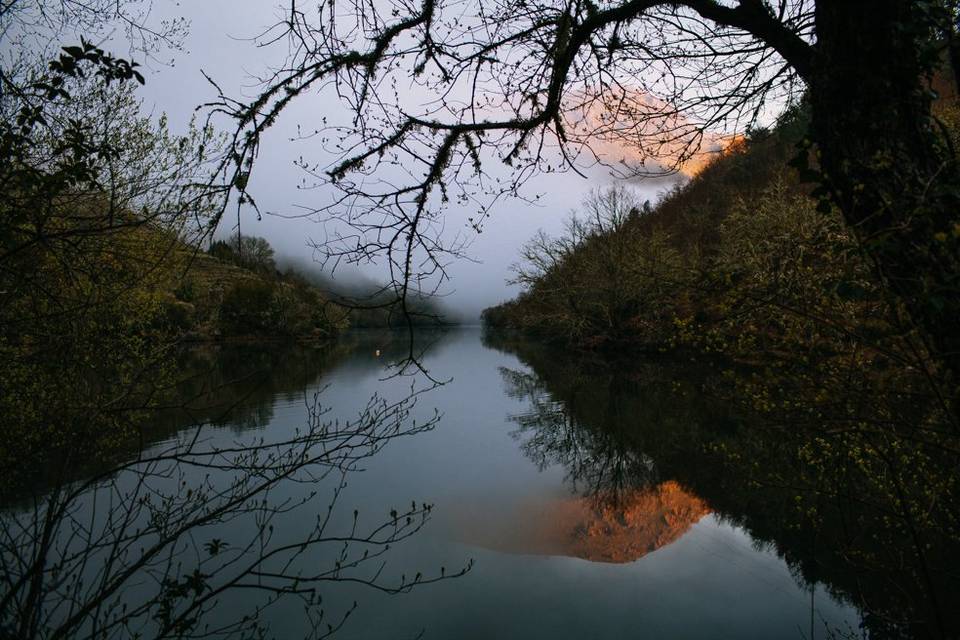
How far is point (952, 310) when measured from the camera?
172cm

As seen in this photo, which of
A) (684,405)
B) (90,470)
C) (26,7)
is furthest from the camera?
(684,405)

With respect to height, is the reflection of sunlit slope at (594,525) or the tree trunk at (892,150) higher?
the tree trunk at (892,150)

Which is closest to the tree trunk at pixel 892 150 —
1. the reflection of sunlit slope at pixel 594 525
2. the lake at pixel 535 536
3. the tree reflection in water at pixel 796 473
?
the tree reflection in water at pixel 796 473

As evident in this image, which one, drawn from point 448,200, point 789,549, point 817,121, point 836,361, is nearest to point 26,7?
point 448,200

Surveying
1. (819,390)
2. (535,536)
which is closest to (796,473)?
(819,390)

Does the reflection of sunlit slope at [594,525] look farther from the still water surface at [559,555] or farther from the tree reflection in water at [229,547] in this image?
the tree reflection in water at [229,547]

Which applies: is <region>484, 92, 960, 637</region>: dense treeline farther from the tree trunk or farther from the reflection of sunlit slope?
the reflection of sunlit slope

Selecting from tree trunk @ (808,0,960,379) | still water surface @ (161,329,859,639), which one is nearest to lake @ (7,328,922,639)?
still water surface @ (161,329,859,639)

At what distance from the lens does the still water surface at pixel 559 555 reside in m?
4.61

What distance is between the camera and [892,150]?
6.05ft

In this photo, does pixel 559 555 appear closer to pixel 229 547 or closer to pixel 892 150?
pixel 229 547

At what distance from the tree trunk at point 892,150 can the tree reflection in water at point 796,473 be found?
594 millimetres

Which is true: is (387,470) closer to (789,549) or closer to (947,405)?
(789,549)

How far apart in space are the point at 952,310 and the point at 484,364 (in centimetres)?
2740
